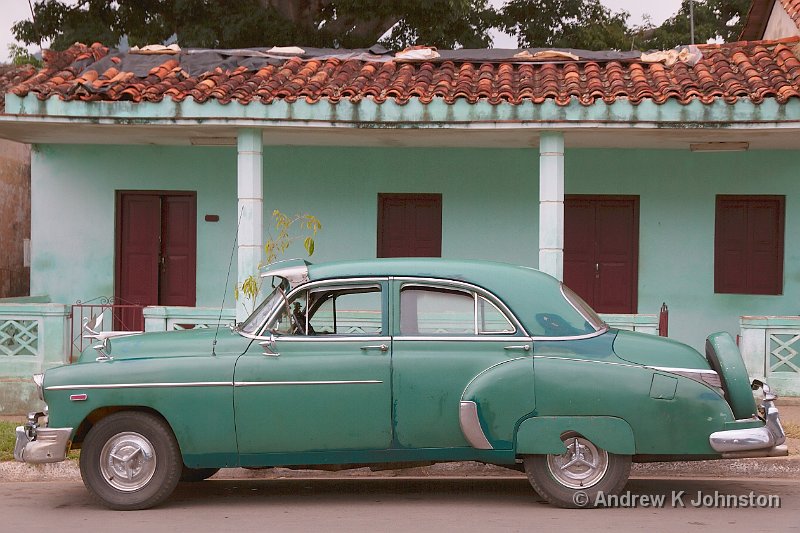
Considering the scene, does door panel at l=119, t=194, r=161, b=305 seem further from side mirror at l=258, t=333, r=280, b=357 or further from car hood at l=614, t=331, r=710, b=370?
car hood at l=614, t=331, r=710, b=370

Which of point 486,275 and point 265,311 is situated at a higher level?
point 486,275

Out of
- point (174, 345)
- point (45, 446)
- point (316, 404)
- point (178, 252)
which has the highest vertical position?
point (178, 252)

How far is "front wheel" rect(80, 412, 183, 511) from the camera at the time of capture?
23.5 feet

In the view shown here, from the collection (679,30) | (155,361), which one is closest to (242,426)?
(155,361)

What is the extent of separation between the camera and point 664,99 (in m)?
11.1

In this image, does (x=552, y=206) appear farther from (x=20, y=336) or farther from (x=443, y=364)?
(x=20, y=336)

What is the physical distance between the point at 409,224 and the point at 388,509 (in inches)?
279

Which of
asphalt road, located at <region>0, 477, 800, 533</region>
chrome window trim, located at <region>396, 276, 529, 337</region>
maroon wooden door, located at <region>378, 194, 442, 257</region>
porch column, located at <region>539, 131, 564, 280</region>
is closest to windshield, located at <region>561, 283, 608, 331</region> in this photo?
chrome window trim, located at <region>396, 276, 529, 337</region>

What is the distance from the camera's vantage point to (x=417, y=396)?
23.1ft

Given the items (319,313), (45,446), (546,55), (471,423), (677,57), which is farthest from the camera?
(546,55)

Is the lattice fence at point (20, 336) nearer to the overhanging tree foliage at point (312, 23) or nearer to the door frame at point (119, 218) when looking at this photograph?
the door frame at point (119, 218)

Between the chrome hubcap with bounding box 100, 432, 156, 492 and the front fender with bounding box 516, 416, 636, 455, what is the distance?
2.47 m

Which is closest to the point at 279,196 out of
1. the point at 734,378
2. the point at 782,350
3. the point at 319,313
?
the point at 782,350

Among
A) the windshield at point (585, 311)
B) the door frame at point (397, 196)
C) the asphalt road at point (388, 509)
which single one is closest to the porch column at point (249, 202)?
the door frame at point (397, 196)
